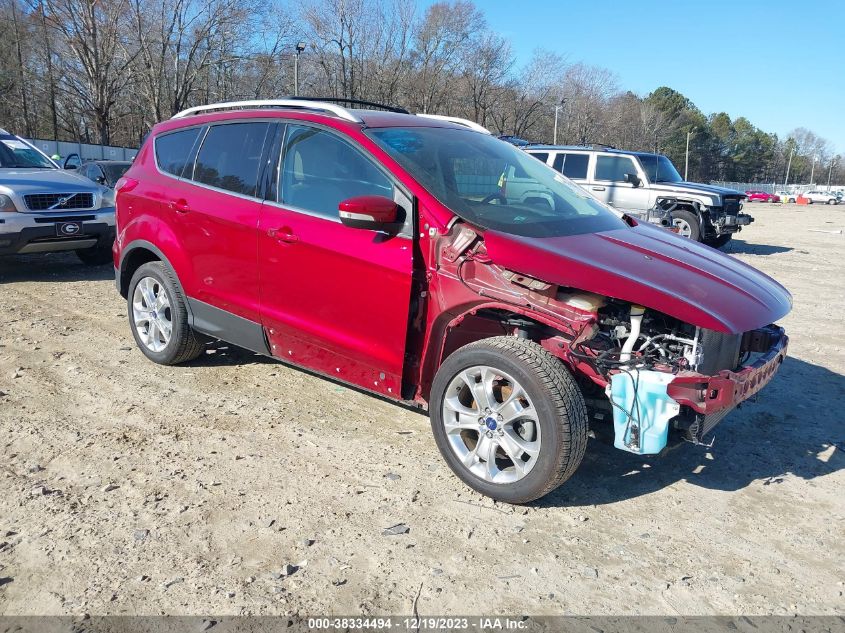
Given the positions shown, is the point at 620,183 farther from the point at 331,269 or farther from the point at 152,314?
the point at 331,269

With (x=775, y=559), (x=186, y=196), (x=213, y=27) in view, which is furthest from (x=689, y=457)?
(x=213, y=27)

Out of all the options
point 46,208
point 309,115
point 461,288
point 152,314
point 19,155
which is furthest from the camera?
point 19,155

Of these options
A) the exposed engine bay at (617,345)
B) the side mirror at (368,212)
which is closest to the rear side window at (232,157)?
the side mirror at (368,212)

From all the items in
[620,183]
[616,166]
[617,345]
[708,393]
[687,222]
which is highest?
[616,166]

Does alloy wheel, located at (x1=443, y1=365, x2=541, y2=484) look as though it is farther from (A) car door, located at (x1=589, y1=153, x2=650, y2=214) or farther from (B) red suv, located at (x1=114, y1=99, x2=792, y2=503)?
(A) car door, located at (x1=589, y1=153, x2=650, y2=214)

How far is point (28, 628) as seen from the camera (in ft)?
7.61

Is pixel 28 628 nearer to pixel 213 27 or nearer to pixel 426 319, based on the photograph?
pixel 426 319

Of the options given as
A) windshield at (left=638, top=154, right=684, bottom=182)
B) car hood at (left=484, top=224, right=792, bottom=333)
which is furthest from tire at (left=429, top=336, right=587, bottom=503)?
windshield at (left=638, top=154, right=684, bottom=182)

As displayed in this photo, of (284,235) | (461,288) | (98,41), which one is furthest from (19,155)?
(98,41)

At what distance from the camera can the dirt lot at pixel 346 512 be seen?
260 centimetres

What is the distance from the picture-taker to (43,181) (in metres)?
7.97

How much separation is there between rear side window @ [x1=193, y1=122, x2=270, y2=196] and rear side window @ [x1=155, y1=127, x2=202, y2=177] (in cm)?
17

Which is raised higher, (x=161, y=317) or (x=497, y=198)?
(x=497, y=198)

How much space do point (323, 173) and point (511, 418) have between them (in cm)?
183
